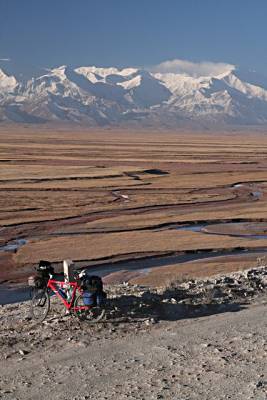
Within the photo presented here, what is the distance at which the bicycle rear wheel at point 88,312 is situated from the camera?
10.8m

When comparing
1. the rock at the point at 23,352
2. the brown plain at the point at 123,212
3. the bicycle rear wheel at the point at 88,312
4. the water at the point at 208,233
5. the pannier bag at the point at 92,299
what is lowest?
the water at the point at 208,233

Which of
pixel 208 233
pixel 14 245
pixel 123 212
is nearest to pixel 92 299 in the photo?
pixel 14 245

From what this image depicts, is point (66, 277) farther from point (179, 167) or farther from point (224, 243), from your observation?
point (179, 167)

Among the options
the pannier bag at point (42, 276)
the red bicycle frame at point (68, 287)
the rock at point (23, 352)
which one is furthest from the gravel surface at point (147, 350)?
the pannier bag at point (42, 276)

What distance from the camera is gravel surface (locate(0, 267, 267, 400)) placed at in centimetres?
811

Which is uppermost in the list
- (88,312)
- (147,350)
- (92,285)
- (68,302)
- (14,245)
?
(92,285)

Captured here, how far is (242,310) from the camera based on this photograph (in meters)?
11.7

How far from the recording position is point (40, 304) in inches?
454

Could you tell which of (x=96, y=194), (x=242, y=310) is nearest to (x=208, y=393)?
(x=242, y=310)

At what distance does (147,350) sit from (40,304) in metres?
2.80

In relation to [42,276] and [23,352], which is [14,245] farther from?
[23,352]

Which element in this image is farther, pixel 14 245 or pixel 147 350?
pixel 14 245

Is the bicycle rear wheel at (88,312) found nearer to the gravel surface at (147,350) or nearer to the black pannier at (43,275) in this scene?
the gravel surface at (147,350)

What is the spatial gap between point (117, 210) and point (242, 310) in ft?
91.1
